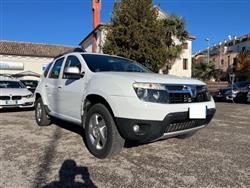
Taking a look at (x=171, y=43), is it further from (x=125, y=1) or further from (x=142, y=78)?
(x=142, y=78)

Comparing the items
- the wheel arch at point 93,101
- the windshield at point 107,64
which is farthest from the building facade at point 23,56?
the wheel arch at point 93,101

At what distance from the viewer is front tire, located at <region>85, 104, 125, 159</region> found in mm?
3486

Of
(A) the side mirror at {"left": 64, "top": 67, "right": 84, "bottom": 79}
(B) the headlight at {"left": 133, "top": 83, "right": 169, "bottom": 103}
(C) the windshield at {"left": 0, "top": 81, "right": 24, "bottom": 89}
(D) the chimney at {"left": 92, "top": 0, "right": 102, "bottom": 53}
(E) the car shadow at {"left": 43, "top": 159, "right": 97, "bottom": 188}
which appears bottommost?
(E) the car shadow at {"left": 43, "top": 159, "right": 97, "bottom": 188}

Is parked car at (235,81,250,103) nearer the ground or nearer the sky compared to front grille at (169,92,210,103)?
nearer the ground

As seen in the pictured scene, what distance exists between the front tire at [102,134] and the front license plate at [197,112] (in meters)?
1.02

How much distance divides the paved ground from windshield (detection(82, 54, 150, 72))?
1349 mm

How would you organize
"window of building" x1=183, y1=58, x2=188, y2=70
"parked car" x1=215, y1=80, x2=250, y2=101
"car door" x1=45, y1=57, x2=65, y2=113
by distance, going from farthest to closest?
"window of building" x1=183, y1=58, x2=188, y2=70, "parked car" x1=215, y1=80, x2=250, y2=101, "car door" x1=45, y1=57, x2=65, y2=113

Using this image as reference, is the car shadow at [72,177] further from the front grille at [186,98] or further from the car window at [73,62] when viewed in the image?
the car window at [73,62]

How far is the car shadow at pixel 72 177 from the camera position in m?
2.82

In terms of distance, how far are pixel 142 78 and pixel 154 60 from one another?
13.9 m

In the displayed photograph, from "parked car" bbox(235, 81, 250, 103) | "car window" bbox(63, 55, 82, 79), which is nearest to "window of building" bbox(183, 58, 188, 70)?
"parked car" bbox(235, 81, 250, 103)

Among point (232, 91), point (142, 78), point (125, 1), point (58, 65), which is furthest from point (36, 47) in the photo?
point (142, 78)

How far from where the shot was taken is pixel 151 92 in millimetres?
3297

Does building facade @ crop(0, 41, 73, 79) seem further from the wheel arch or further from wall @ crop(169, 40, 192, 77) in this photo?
the wheel arch
